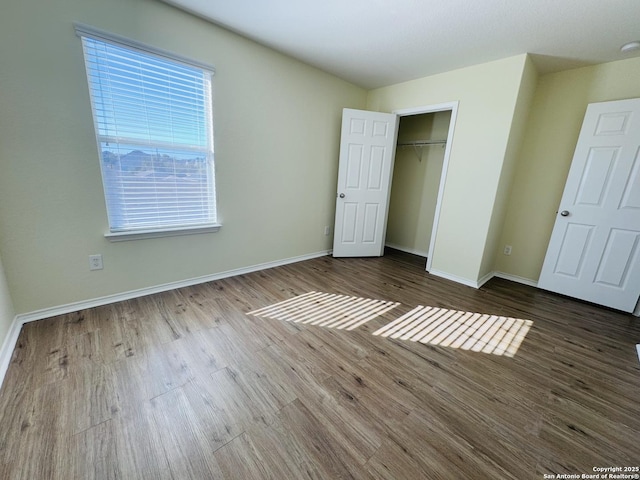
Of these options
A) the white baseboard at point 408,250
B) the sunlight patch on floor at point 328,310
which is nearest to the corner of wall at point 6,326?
the sunlight patch on floor at point 328,310

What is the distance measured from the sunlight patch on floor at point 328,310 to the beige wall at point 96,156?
37.7 inches

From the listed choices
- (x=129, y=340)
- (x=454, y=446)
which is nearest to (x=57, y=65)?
(x=129, y=340)

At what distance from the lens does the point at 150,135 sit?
2.18 m

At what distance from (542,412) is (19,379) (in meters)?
2.92

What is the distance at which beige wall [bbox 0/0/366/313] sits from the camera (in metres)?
1.71

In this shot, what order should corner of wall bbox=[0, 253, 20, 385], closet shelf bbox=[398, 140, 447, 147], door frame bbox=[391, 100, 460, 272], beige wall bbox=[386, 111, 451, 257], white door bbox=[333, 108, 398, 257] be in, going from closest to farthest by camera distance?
corner of wall bbox=[0, 253, 20, 385], door frame bbox=[391, 100, 460, 272], white door bbox=[333, 108, 398, 257], closet shelf bbox=[398, 140, 447, 147], beige wall bbox=[386, 111, 451, 257]

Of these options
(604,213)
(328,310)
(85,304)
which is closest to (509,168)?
(604,213)

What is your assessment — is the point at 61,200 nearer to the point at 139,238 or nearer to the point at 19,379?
the point at 139,238

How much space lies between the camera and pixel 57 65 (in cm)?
175

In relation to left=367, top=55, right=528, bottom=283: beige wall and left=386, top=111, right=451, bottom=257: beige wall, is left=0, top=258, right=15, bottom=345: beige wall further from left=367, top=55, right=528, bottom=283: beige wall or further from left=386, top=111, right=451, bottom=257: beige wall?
left=386, top=111, right=451, bottom=257: beige wall

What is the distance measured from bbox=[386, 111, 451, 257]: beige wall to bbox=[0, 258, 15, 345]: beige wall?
4.47 metres

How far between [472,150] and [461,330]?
2005 mm

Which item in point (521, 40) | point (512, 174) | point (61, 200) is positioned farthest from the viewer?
point (512, 174)

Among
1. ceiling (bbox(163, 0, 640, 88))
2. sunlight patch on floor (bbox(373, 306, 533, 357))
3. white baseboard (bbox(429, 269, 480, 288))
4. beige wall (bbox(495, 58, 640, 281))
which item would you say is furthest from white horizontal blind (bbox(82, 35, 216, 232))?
beige wall (bbox(495, 58, 640, 281))
